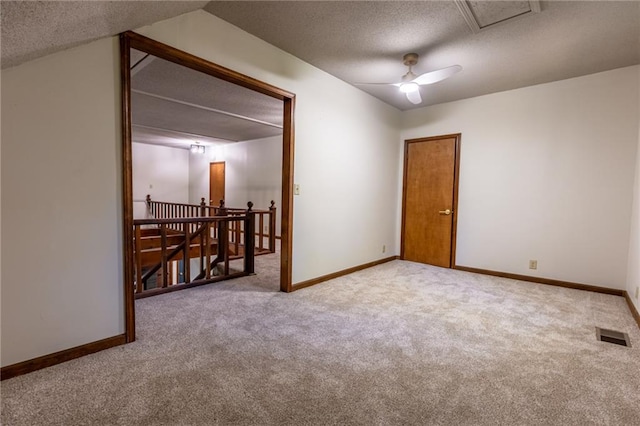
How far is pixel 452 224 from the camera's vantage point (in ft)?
14.9

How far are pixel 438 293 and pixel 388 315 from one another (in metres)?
0.97

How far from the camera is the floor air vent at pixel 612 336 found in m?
2.28

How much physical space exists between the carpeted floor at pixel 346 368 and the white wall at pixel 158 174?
6.48 meters

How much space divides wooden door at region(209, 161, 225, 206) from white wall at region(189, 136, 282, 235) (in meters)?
0.16

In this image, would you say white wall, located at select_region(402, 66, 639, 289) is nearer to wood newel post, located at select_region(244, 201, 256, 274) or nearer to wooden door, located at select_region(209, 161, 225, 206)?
wood newel post, located at select_region(244, 201, 256, 274)

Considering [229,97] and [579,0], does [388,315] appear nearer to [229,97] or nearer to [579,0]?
[579,0]

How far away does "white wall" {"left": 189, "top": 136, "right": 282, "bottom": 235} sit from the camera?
7027mm

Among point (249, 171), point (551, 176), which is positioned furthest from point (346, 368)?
point (249, 171)

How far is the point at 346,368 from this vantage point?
1.87 metres

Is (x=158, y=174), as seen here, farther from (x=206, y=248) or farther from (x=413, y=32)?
(x=413, y=32)

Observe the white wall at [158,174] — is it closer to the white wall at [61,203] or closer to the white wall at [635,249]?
the white wall at [61,203]

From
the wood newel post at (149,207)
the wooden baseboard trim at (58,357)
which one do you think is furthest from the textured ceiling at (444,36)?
the wood newel post at (149,207)

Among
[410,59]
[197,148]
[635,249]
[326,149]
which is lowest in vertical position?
[635,249]

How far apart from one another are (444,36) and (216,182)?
24.0 ft
